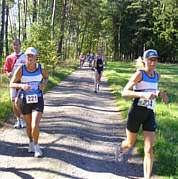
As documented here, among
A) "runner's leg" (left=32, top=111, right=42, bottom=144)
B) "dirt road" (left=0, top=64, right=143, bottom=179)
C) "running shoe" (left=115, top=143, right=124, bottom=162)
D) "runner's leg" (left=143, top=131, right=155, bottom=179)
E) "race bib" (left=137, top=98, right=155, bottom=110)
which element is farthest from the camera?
"running shoe" (left=115, top=143, right=124, bottom=162)

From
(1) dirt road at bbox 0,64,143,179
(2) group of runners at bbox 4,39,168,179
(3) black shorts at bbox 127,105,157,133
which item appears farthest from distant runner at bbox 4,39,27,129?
(3) black shorts at bbox 127,105,157,133

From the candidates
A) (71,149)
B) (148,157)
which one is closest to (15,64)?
(71,149)

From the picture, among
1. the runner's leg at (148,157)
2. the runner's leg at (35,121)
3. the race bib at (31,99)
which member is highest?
the race bib at (31,99)

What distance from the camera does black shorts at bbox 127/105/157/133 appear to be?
13.3 feet

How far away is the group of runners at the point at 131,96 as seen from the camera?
3910mm

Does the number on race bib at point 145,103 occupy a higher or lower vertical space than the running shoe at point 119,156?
higher

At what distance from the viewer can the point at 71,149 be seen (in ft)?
16.9

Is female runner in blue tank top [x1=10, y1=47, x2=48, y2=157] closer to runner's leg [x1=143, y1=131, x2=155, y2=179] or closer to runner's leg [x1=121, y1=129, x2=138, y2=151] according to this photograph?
runner's leg [x1=121, y1=129, x2=138, y2=151]

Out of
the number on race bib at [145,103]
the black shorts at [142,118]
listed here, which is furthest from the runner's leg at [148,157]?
the number on race bib at [145,103]

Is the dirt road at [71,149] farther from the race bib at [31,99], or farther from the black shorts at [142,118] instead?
the race bib at [31,99]

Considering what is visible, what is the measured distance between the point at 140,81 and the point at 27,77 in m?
2.12

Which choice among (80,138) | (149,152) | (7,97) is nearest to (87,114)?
(80,138)

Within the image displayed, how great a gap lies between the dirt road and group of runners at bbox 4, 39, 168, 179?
1.04 feet

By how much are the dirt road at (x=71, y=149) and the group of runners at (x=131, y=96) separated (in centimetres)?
32
